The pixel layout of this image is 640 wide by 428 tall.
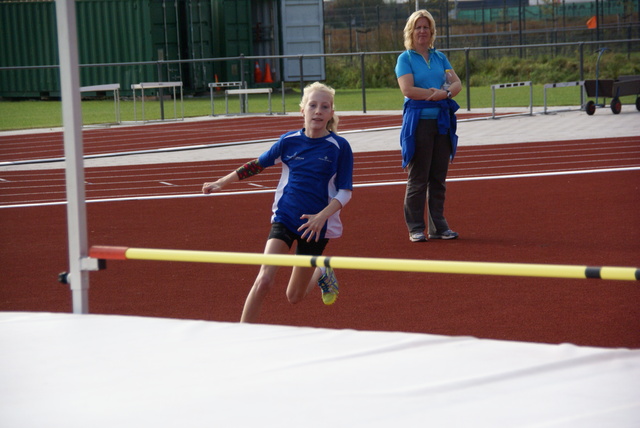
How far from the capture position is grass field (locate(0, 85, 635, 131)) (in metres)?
24.5

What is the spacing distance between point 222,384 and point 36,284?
13.0ft

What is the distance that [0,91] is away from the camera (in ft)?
108

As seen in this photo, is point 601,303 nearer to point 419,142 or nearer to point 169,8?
point 419,142

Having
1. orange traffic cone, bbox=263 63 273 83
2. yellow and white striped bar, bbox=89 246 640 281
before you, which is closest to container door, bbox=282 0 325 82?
orange traffic cone, bbox=263 63 273 83

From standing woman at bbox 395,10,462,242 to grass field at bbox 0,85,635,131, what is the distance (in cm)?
1517

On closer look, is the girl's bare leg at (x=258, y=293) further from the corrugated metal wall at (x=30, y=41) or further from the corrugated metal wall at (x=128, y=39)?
the corrugated metal wall at (x=30, y=41)

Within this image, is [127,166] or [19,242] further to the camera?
[127,166]

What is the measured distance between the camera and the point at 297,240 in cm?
522

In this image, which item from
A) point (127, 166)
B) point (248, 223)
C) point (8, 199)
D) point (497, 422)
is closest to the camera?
point (497, 422)

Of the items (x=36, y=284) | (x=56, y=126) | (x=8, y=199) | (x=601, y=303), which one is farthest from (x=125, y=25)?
(x=601, y=303)

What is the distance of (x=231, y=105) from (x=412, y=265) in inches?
1002

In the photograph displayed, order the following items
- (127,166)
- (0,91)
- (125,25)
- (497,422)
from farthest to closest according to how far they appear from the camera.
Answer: (0,91)
(125,25)
(127,166)
(497,422)

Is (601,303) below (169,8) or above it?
below

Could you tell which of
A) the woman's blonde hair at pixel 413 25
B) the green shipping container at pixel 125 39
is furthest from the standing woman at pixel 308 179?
the green shipping container at pixel 125 39
